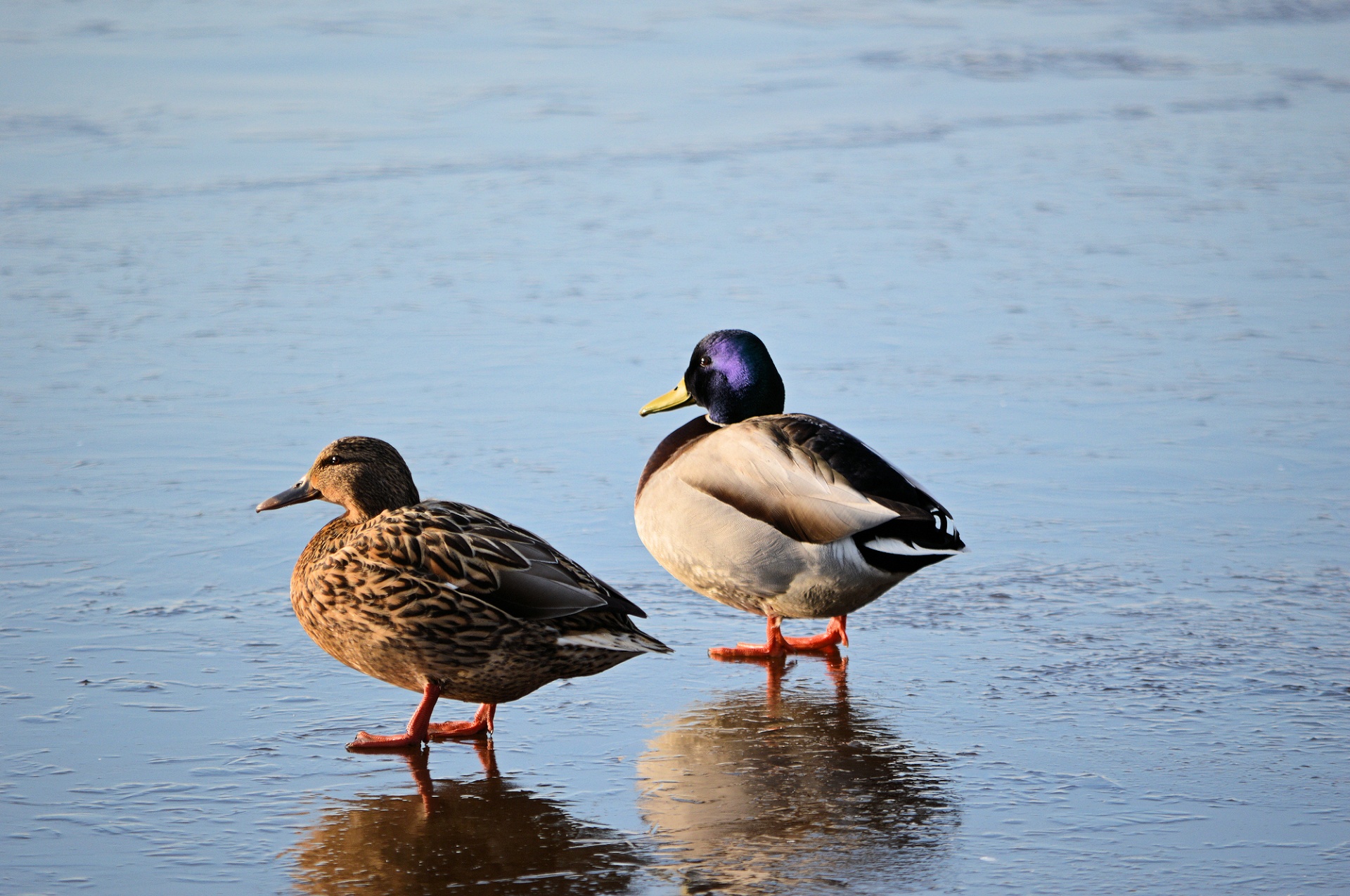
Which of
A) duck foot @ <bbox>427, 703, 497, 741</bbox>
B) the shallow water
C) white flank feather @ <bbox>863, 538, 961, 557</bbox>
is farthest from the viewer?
white flank feather @ <bbox>863, 538, 961, 557</bbox>

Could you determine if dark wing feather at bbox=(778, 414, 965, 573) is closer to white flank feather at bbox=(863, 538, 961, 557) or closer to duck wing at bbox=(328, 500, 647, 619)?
white flank feather at bbox=(863, 538, 961, 557)

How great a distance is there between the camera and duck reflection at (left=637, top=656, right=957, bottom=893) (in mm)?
3084

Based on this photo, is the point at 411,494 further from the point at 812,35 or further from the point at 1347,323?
the point at 812,35

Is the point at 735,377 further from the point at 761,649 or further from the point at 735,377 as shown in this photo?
the point at 761,649

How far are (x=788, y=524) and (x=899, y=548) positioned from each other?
0.31 meters

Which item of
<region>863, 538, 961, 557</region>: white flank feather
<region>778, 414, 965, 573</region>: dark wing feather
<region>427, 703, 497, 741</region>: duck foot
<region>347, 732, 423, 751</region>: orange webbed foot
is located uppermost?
<region>778, 414, 965, 573</region>: dark wing feather

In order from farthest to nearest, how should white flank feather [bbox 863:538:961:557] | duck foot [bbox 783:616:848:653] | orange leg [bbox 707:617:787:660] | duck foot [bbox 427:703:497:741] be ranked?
duck foot [bbox 783:616:848:653]
orange leg [bbox 707:617:787:660]
white flank feather [bbox 863:538:961:557]
duck foot [bbox 427:703:497:741]

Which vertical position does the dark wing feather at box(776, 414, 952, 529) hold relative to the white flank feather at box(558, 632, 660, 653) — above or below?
above

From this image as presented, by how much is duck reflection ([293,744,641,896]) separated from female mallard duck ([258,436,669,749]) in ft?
1.01

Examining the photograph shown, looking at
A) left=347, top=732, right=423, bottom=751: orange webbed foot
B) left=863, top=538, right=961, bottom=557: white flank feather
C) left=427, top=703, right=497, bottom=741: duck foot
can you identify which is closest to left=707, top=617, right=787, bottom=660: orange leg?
left=863, top=538, right=961, bottom=557: white flank feather

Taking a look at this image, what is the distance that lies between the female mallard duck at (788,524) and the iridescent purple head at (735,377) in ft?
0.99

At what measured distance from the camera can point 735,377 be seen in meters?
5.09

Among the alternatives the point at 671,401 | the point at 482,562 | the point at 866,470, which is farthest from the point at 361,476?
the point at 671,401

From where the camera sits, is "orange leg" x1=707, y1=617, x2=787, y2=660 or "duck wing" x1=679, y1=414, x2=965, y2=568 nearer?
"duck wing" x1=679, y1=414, x2=965, y2=568
